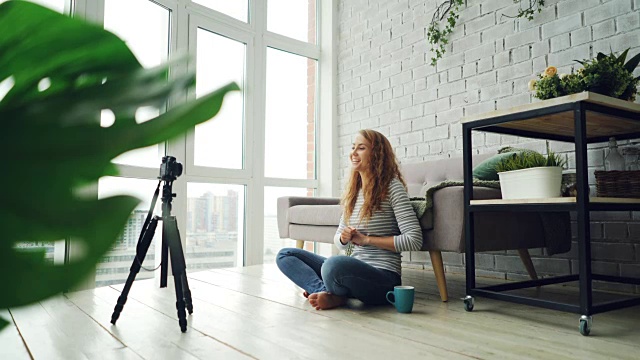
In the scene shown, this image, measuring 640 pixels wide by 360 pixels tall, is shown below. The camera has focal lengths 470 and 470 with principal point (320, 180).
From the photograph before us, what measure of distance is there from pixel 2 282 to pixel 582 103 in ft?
5.57

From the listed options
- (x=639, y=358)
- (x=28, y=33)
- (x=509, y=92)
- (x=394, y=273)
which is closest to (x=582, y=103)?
(x=639, y=358)

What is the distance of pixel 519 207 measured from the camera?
1.70 metres

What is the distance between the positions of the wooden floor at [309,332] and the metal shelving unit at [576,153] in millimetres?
88

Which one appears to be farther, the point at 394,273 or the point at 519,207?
the point at 394,273

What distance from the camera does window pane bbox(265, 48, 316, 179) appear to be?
381 cm

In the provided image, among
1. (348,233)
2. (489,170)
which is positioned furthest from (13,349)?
(489,170)

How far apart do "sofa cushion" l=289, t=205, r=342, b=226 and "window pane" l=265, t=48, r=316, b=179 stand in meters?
0.86

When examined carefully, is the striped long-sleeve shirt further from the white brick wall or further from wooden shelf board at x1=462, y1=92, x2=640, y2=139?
the white brick wall

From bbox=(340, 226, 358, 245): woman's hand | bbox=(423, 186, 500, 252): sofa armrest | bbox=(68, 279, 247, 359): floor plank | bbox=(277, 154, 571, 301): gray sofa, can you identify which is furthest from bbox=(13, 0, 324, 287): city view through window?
bbox=(423, 186, 500, 252): sofa armrest

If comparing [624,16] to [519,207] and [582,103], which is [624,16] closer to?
[582,103]

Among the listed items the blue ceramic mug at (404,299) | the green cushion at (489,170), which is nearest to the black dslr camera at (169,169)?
the blue ceramic mug at (404,299)

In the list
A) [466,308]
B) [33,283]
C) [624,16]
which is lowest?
[466,308]

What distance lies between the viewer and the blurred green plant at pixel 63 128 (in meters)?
0.09

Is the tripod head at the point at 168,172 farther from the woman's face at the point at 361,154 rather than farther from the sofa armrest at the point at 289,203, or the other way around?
the sofa armrest at the point at 289,203
